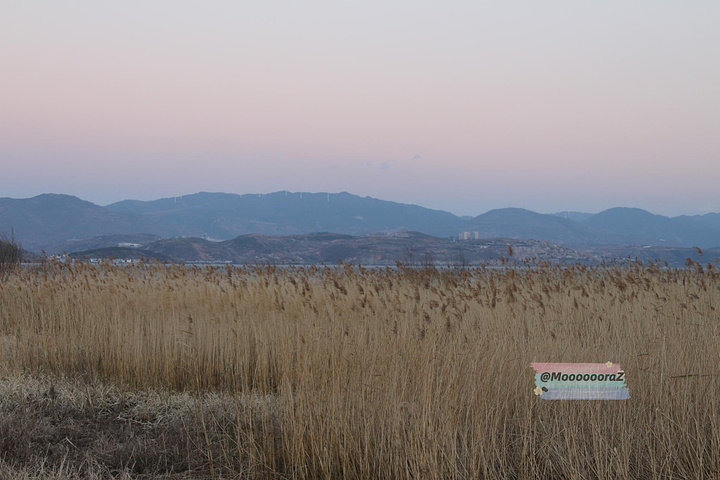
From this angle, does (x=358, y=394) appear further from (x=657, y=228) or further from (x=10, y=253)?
(x=657, y=228)

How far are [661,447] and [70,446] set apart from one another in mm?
4398

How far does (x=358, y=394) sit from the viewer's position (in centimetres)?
418

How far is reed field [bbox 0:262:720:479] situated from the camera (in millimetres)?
3623

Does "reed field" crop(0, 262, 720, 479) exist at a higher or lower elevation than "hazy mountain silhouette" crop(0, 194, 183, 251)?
lower

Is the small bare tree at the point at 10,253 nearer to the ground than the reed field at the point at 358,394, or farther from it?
farther from it

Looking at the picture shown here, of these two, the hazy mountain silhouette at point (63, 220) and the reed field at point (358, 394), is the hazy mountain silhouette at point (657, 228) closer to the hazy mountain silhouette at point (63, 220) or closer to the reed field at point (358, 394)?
the reed field at point (358, 394)

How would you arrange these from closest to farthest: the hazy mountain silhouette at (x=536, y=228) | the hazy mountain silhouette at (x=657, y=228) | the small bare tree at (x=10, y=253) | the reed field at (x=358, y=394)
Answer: the reed field at (x=358, y=394) → the small bare tree at (x=10, y=253) → the hazy mountain silhouette at (x=657, y=228) → the hazy mountain silhouette at (x=536, y=228)

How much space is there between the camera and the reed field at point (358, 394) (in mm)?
3623

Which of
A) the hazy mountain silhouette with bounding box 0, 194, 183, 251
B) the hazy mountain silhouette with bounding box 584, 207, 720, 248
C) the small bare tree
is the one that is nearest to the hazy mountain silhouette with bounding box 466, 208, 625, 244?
the hazy mountain silhouette with bounding box 584, 207, 720, 248

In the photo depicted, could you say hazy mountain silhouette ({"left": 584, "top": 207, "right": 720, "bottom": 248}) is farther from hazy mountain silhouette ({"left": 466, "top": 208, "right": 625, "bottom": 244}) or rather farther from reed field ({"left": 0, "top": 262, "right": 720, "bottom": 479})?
reed field ({"left": 0, "top": 262, "right": 720, "bottom": 479})

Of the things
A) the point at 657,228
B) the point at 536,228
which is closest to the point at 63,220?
the point at 536,228

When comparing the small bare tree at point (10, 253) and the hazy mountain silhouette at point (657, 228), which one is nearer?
the small bare tree at point (10, 253)

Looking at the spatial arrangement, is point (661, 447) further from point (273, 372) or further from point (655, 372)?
point (273, 372)

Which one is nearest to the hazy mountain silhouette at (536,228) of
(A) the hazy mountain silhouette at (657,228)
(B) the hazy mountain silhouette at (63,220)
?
(A) the hazy mountain silhouette at (657,228)
